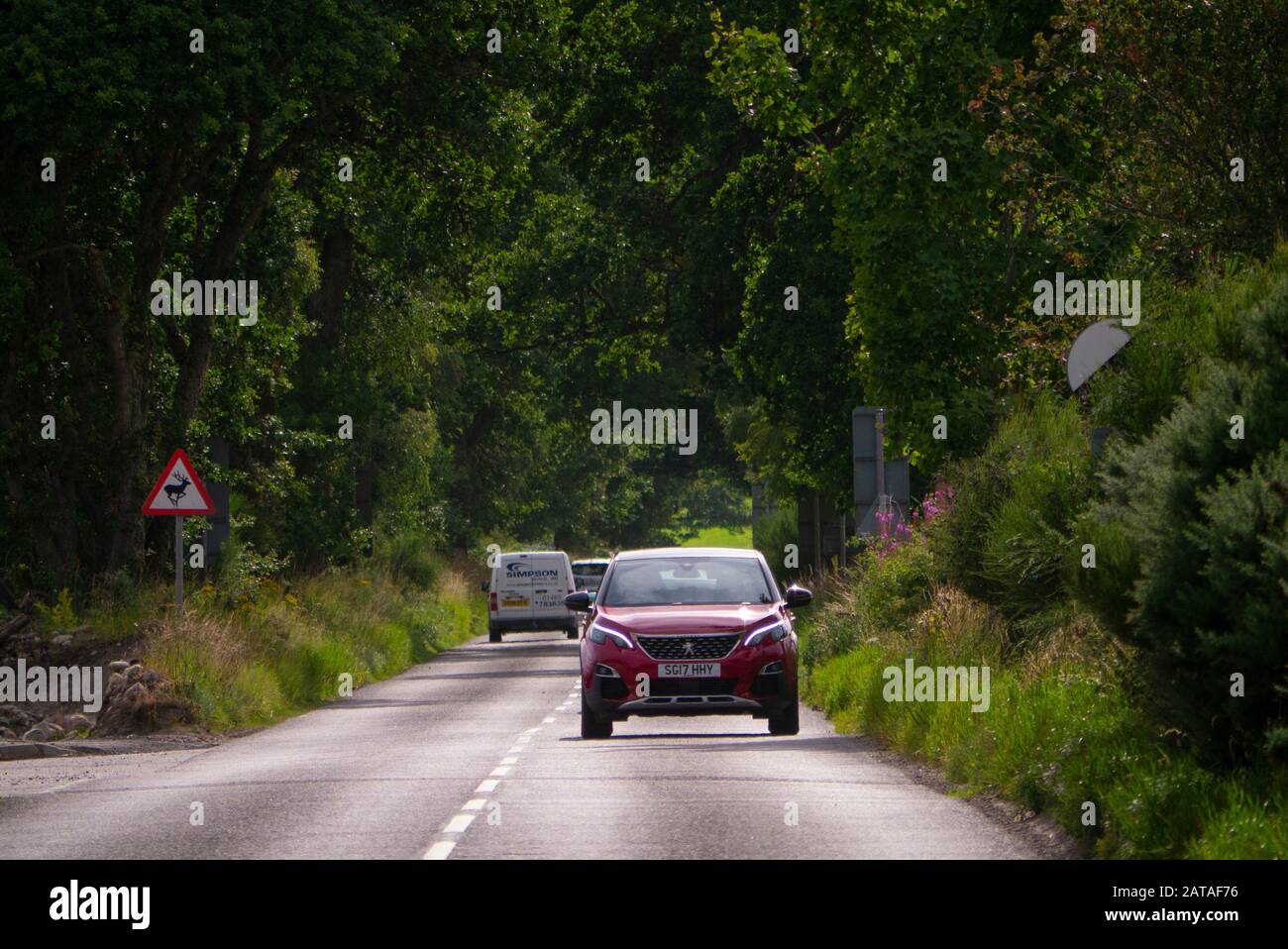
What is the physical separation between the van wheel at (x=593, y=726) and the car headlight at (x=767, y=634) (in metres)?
1.75

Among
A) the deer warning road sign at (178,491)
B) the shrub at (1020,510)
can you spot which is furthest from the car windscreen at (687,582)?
the deer warning road sign at (178,491)

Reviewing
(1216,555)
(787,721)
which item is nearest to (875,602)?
(787,721)

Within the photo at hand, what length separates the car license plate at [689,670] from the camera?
19.7 metres

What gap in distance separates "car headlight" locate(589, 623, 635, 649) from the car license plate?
353 mm

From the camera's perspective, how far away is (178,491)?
84.3ft

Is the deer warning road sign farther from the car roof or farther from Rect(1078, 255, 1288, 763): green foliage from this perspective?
Rect(1078, 255, 1288, 763): green foliage

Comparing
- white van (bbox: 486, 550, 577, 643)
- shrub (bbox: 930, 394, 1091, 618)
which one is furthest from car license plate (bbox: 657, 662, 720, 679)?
white van (bbox: 486, 550, 577, 643)


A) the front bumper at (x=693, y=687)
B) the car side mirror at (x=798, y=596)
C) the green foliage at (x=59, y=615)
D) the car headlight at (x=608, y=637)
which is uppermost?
the car side mirror at (x=798, y=596)

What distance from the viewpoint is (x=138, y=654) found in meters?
25.6

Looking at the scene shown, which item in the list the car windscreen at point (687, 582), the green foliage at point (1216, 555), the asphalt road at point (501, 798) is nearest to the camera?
the green foliage at point (1216, 555)

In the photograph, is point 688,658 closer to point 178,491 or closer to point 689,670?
point 689,670

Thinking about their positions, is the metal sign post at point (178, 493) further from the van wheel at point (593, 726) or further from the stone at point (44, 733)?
the van wheel at point (593, 726)

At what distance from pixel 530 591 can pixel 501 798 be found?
124ft
